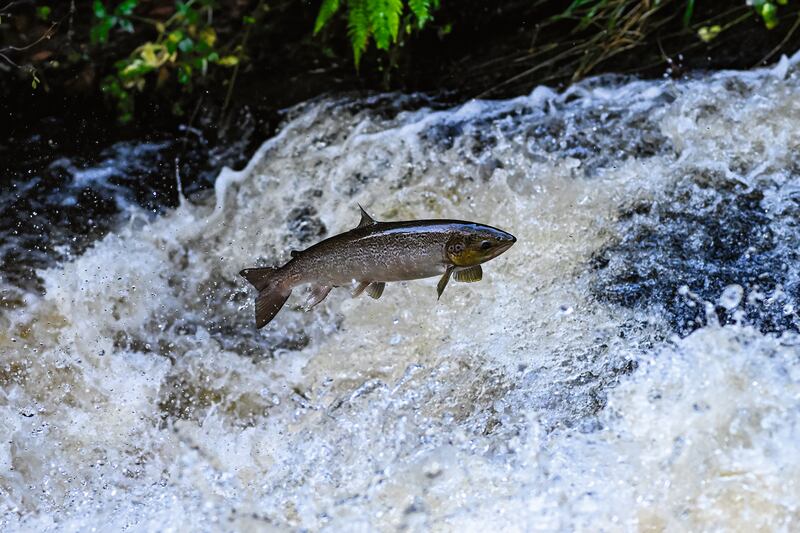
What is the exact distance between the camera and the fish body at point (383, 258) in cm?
299

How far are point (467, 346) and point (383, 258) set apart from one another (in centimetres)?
72

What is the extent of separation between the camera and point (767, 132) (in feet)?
12.8

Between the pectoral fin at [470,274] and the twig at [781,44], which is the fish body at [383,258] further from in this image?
the twig at [781,44]

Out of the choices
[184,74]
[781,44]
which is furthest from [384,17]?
[781,44]

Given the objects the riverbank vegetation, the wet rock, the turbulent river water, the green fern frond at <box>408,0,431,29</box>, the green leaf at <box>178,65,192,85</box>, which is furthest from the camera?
the green leaf at <box>178,65,192,85</box>

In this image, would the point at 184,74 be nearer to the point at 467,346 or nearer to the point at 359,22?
the point at 359,22

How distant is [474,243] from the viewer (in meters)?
2.97

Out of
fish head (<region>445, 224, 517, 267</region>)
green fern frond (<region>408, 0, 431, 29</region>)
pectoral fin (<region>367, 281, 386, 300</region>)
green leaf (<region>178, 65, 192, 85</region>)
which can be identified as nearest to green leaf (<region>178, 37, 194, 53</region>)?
green leaf (<region>178, 65, 192, 85</region>)

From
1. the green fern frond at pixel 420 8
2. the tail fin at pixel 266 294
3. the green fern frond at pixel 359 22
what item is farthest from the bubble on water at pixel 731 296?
the green fern frond at pixel 359 22

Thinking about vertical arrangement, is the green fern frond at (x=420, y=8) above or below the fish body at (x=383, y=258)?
above

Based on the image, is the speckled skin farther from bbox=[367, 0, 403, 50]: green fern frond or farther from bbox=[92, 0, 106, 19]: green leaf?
bbox=[92, 0, 106, 19]: green leaf

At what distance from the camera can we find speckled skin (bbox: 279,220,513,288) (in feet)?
9.86

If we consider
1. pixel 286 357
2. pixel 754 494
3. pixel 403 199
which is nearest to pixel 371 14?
pixel 403 199

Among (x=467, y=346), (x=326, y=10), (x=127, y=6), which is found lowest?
(x=467, y=346)
